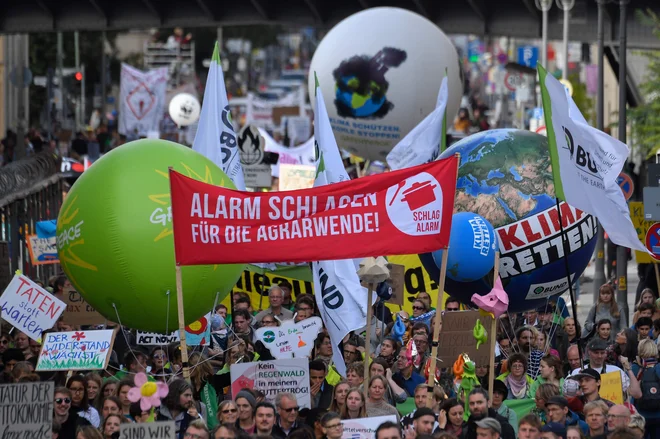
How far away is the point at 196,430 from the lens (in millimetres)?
10148

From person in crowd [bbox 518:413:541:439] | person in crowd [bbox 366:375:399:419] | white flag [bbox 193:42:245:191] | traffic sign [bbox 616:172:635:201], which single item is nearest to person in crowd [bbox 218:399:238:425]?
person in crowd [bbox 366:375:399:419]

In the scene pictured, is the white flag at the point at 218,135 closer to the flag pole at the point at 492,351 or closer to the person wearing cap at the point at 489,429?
the flag pole at the point at 492,351

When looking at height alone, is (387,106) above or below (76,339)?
above

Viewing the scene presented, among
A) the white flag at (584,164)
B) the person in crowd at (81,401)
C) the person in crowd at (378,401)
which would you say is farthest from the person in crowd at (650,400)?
the person in crowd at (81,401)

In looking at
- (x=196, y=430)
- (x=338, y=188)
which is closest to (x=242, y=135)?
(x=338, y=188)

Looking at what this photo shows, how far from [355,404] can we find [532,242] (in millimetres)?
3295

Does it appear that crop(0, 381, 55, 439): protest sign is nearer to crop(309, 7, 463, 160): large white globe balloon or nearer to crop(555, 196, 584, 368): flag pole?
crop(555, 196, 584, 368): flag pole

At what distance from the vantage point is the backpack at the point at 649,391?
1319 cm

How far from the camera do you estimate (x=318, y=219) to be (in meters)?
11.3

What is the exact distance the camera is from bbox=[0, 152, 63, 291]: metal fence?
20.7m

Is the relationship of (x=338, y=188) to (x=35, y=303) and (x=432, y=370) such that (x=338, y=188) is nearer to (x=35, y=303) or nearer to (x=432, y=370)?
(x=432, y=370)

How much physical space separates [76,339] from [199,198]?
7.42 feet

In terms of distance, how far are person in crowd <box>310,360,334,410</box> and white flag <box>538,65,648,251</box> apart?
2.39m

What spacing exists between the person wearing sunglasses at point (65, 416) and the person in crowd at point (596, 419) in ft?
11.8
